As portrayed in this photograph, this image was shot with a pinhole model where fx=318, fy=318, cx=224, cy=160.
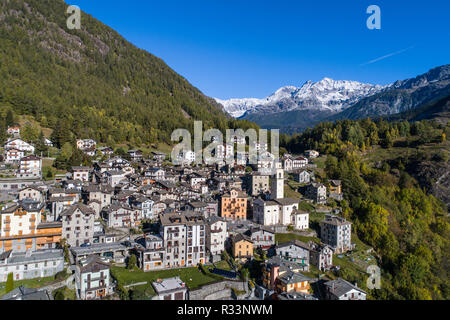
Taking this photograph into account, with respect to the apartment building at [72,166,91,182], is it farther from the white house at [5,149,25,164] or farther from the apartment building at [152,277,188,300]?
the apartment building at [152,277,188,300]

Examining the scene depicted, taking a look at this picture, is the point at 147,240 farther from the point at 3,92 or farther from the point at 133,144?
the point at 3,92

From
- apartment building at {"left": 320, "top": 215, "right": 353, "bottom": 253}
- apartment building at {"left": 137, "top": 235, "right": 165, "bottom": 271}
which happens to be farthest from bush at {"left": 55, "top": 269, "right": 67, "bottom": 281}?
apartment building at {"left": 320, "top": 215, "right": 353, "bottom": 253}

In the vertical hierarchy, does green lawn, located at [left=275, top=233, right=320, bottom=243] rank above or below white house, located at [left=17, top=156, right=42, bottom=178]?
below

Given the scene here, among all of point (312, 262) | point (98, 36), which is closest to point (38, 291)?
point (312, 262)

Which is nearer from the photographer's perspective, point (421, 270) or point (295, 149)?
point (421, 270)

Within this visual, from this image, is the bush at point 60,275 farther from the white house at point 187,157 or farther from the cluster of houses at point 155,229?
the white house at point 187,157

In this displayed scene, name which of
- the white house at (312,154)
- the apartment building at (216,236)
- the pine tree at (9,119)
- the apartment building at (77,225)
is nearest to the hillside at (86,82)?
the pine tree at (9,119)

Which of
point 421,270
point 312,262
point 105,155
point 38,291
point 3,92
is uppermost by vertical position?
point 3,92
